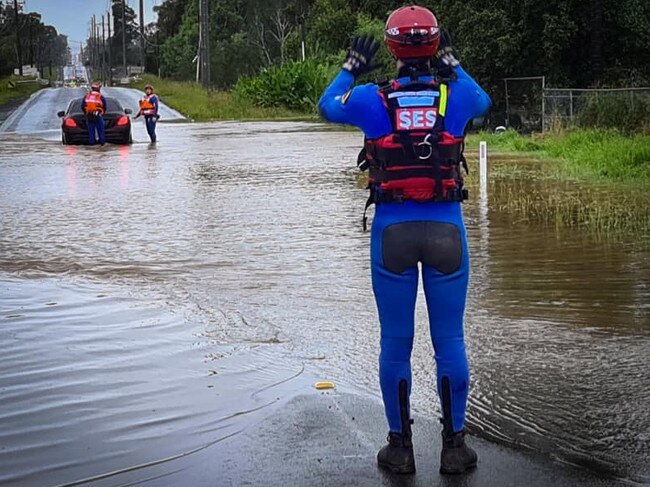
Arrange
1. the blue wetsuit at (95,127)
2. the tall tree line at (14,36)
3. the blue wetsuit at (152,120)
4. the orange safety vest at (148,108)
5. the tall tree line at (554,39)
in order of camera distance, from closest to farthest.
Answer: the blue wetsuit at (95,127) < the orange safety vest at (148,108) < the blue wetsuit at (152,120) < the tall tree line at (554,39) < the tall tree line at (14,36)

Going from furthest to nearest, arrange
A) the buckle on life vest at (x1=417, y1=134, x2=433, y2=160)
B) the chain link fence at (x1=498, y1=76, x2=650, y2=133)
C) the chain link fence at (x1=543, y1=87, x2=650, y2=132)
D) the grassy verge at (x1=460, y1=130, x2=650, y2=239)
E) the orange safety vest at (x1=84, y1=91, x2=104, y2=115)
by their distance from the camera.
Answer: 1. the orange safety vest at (x1=84, y1=91, x2=104, y2=115)
2. the chain link fence at (x1=498, y1=76, x2=650, y2=133)
3. the chain link fence at (x1=543, y1=87, x2=650, y2=132)
4. the grassy verge at (x1=460, y1=130, x2=650, y2=239)
5. the buckle on life vest at (x1=417, y1=134, x2=433, y2=160)

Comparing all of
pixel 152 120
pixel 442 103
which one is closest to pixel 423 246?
pixel 442 103

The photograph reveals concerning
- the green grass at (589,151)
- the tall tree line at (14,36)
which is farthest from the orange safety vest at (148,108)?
the tall tree line at (14,36)

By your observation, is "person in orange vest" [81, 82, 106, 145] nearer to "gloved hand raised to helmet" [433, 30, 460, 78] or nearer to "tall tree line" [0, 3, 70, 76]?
"gloved hand raised to helmet" [433, 30, 460, 78]

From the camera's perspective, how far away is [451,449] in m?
4.62

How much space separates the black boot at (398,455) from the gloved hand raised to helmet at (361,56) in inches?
61.2

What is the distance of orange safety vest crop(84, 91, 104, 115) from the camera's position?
95.7 feet

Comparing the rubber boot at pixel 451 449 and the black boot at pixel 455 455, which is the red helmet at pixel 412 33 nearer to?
the rubber boot at pixel 451 449

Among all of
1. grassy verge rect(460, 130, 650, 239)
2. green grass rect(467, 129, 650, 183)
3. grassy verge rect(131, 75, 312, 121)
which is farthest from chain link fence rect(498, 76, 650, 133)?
grassy verge rect(131, 75, 312, 121)

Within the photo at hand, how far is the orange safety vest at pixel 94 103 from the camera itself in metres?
29.2

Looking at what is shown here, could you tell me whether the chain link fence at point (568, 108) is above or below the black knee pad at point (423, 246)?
above

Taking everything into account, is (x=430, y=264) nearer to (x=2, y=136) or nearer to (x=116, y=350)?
(x=116, y=350)

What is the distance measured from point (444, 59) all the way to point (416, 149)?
1.48ft

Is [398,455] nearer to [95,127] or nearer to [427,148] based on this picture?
[427,148]
